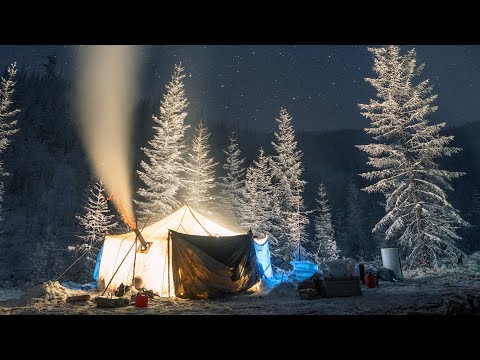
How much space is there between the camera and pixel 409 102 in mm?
17188

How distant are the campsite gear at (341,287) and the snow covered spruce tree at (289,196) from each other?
54.6 ft

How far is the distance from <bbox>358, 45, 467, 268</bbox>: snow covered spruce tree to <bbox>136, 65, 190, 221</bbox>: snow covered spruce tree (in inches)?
534

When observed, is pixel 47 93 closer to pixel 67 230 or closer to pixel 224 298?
pixel 67 230

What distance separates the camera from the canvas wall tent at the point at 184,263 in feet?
33.5

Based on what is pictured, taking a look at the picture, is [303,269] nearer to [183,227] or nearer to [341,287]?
[341,287]

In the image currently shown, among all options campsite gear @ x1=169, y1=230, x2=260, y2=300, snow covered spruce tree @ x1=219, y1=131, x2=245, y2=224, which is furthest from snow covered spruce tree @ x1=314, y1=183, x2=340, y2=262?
campsite gear @ x1=169, y1=230, x2=260, y2=300

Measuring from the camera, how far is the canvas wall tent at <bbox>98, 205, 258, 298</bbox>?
10.2m

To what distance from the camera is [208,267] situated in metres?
10.3

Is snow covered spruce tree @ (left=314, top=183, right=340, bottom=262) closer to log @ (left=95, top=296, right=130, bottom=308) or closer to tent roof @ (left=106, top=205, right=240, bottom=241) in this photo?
tent roof @ (left=106, top=205, right=240, bottom=241)

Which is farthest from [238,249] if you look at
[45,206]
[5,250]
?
[45,206]

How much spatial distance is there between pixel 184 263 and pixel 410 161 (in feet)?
46.3

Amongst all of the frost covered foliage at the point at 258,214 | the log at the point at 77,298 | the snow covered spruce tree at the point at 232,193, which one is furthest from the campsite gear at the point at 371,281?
the snow covered spruce tree at the point at 232,193

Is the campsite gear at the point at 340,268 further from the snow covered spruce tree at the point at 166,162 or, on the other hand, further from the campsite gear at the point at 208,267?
the snow covered spruce tree at the point at 166,162
